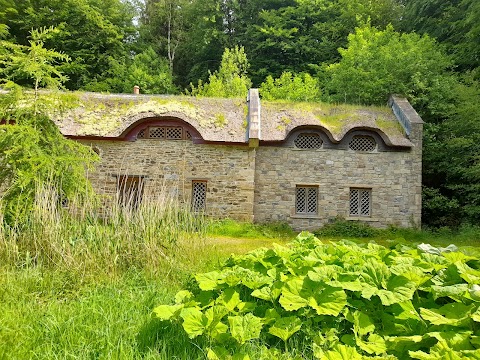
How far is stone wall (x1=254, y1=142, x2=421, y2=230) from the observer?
1426 centimetres

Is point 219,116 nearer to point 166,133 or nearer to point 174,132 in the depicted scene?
point 174,132

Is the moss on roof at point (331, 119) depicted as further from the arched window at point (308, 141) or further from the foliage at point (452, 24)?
the foliage at point (452, 24)

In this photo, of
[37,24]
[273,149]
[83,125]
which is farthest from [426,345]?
[37,24]

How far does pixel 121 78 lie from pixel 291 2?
49.8 ft

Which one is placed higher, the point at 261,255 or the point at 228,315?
the point at 261,255

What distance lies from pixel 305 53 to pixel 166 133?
17.7 metres

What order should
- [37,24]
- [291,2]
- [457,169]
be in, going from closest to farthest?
[457,169]
[37,24]
[291,2]

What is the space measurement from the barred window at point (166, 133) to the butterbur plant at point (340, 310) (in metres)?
11.1

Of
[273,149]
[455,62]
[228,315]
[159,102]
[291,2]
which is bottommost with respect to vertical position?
[228,315]

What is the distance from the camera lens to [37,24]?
2512 centimetres

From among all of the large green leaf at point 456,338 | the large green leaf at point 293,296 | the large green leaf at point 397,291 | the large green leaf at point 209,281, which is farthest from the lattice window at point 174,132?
the large green leaf at point 456,338

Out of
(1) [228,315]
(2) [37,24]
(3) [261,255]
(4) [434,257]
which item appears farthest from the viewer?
(2) [37,24]

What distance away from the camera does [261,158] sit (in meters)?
14.3

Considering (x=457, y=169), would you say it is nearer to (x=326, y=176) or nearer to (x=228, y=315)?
(x=326, y=176)
